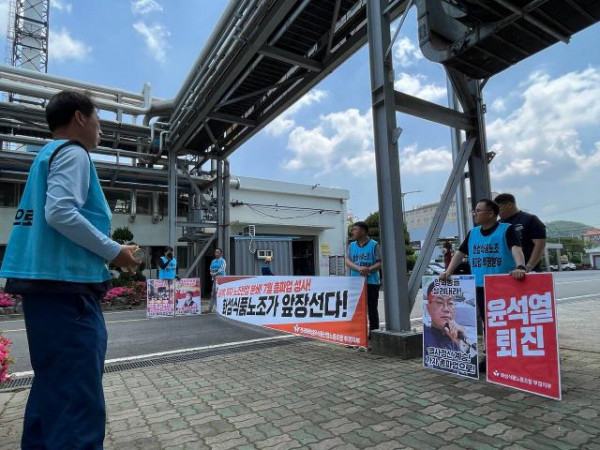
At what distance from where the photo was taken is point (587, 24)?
525 centimetres

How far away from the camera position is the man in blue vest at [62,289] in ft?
5.68

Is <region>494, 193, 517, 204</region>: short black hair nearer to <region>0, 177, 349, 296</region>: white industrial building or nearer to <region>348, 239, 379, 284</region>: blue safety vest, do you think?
<region>348, 239, 379, 284</region>: blue safety vest

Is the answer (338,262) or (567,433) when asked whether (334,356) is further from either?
(338,262)

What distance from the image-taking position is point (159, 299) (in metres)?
11.2

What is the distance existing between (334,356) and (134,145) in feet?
51.3

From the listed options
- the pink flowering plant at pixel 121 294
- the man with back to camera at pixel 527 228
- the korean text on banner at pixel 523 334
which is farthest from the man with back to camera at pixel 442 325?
the pink flowering plant at pixel 121 294

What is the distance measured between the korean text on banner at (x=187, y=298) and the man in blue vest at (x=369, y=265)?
6.68 metres

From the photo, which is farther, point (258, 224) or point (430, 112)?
point (258, 224)

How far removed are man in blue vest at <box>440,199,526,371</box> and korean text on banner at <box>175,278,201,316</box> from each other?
861 centimetres

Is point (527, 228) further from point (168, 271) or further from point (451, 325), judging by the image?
point (168, 271)

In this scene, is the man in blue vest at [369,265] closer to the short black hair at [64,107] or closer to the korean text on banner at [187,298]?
the short black hair at [64,107]

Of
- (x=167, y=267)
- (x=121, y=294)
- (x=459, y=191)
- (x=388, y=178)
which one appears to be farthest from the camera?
(x=121, y=294)

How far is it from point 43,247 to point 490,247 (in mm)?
4138

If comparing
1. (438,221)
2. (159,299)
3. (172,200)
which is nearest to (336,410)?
(438,221)
